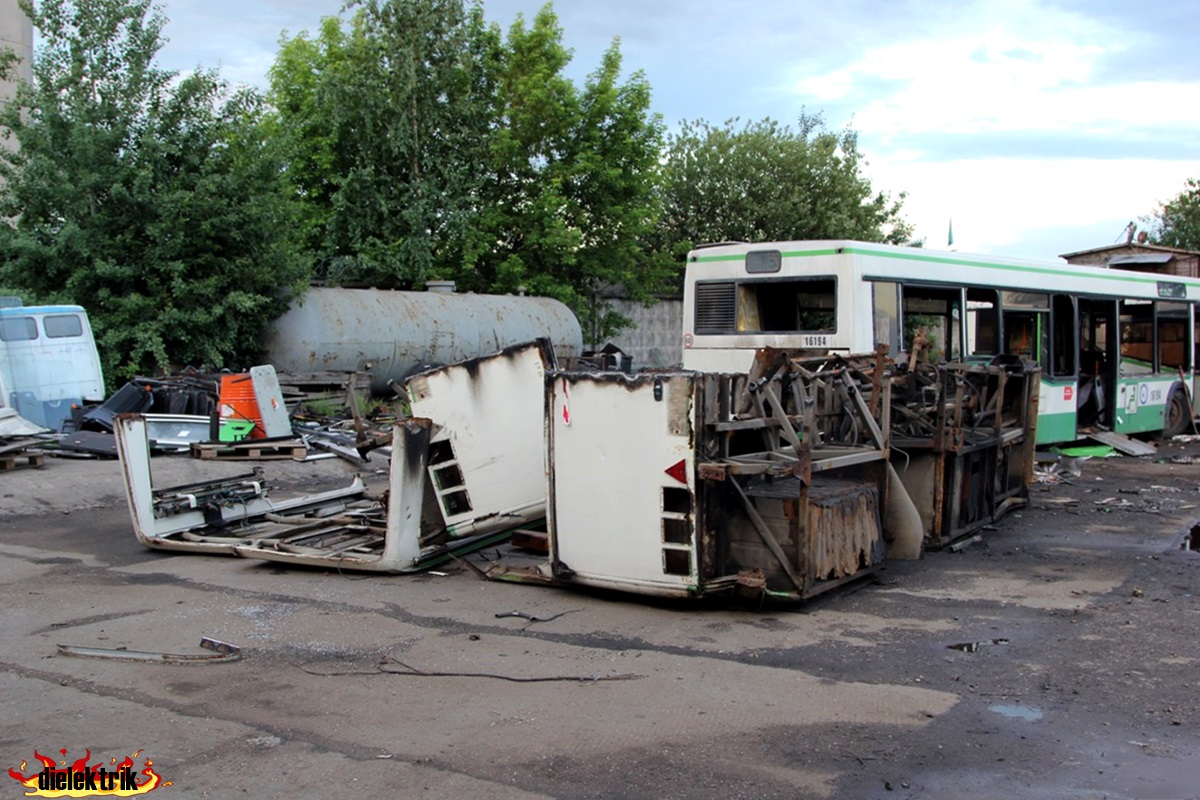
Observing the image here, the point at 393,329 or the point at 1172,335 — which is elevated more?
the point at 393,329

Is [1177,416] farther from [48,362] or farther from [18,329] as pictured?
[18,329]

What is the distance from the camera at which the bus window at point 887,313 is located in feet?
46.2

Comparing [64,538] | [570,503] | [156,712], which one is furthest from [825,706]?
[64,538]

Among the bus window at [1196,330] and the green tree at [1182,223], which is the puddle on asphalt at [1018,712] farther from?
the green tree at [1182,223]

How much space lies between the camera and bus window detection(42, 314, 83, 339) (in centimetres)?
1738

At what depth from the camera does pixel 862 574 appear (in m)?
8.36

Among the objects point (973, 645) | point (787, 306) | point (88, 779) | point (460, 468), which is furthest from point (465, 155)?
point (88, 779)

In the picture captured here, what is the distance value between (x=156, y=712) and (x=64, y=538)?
6.58 metres

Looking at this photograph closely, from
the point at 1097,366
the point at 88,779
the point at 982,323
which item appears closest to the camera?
the point at 88,779

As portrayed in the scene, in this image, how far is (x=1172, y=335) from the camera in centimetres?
2006

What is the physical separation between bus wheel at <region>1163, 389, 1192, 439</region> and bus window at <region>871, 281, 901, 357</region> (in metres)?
8.53

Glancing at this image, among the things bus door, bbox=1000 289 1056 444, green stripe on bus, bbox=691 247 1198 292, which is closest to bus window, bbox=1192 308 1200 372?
green stripe on bus, bbox=691 247 1198 292

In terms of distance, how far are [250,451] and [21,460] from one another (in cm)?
305

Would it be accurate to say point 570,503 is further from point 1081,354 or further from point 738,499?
point 1081,354
